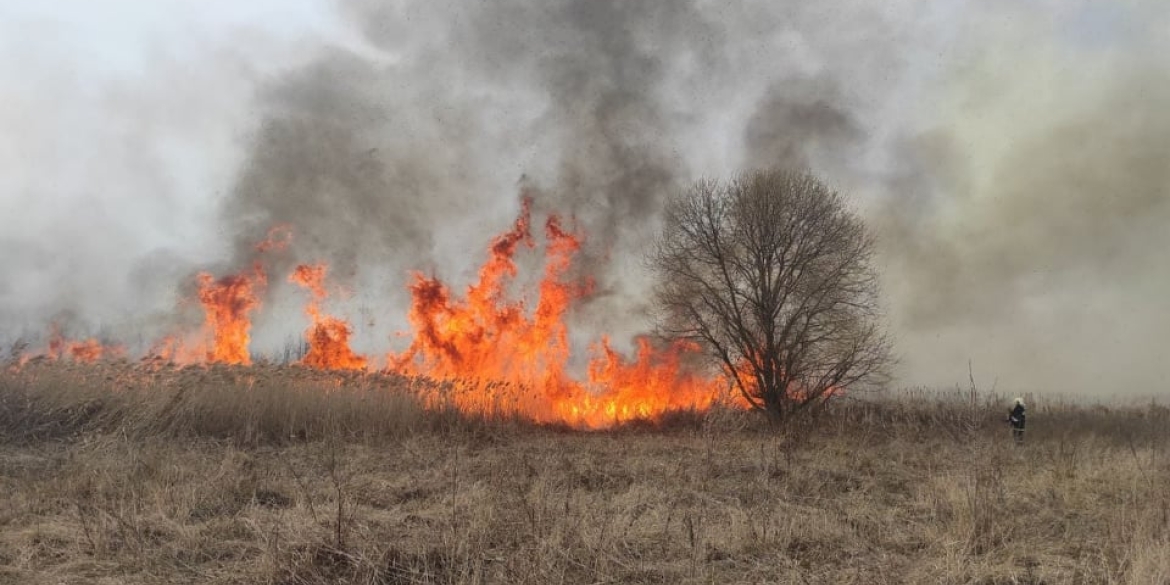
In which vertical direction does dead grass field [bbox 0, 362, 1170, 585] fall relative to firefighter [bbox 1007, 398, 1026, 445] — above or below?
below

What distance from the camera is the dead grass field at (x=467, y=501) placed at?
4.90m

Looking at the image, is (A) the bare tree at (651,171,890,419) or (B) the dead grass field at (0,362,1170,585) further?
(A) the bare tree at (651,171,890,419)

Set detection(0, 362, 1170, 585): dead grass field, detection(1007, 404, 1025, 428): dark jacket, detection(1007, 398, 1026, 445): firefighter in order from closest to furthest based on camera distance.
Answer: detection(0, 362, 1170, 585): dead grass field < detection(1007, 398, 1026, 445): firefighter < detection(1007, 404, 1025, 428): dark jacket

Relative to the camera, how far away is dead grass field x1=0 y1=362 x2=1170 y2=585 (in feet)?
16.1

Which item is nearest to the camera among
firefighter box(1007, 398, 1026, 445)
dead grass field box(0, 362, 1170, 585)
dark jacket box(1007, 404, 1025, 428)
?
dead grass field box(0, 362, 1170, 585)

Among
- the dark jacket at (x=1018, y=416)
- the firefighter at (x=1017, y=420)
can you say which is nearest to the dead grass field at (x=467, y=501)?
the firefighter at (x=1017, y=420)

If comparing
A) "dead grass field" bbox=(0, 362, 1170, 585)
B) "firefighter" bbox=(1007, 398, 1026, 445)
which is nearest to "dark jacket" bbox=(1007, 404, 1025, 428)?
"firefighter" bbox=(1007, 398, 1026, 445)

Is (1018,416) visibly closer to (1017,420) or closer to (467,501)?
(1017,420)

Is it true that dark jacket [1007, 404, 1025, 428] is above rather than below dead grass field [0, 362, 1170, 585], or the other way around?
above

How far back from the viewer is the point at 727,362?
22.5m

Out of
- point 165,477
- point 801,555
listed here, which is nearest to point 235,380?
point 165,477

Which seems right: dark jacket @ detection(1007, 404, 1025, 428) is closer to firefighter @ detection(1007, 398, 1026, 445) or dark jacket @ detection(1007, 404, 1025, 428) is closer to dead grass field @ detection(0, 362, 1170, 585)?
firefighter @ detection(1007, 398, 1026, 445)

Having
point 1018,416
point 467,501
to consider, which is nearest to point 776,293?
point 1018,416

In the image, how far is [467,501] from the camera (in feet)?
22.8
